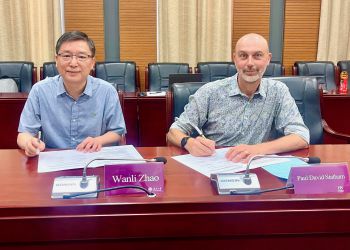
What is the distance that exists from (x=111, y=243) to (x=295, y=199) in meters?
0.42

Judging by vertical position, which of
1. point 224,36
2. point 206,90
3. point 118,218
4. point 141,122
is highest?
point 224,36

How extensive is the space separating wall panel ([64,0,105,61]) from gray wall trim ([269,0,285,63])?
7.19 feet

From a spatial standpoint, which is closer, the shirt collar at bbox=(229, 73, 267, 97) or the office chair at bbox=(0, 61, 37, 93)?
the shirt collar at bbox=(229, 73, 267, 97)

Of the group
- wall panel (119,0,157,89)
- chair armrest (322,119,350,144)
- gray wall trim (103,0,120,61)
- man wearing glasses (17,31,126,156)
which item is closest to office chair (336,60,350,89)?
wall panel (119,0,157,89)

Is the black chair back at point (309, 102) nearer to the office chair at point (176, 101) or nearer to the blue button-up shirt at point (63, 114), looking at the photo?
the office chair at point (176, 101)

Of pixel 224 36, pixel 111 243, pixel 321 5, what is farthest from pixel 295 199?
pixel 321 5

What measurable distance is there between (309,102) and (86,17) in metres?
3.63

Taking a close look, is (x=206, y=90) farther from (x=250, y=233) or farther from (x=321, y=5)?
(x=321, y=5)

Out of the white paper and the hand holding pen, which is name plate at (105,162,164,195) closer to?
the white paper

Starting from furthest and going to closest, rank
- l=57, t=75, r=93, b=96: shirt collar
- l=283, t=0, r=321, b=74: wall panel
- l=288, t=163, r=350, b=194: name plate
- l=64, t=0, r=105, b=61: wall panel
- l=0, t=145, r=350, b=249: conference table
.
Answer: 1. l=283, t=0, r=321, b=74: wall panel
2. l=64, t=0, r=105, b=61: wall panel
3. l=57, t=75, r=93, b=96: shirt collar
4. l=288, t=163, r=350, b=194: name plate
5. l=0, t=145, r=350, b=249: conference table

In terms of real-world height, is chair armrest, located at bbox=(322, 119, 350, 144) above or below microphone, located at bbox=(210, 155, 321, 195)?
below

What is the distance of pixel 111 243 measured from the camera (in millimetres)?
895

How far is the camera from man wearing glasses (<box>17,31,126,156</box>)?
1937mm

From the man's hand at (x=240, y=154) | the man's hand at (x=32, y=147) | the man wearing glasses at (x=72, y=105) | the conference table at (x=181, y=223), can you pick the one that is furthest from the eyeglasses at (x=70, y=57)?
the conference table at (x=181, y=223)
